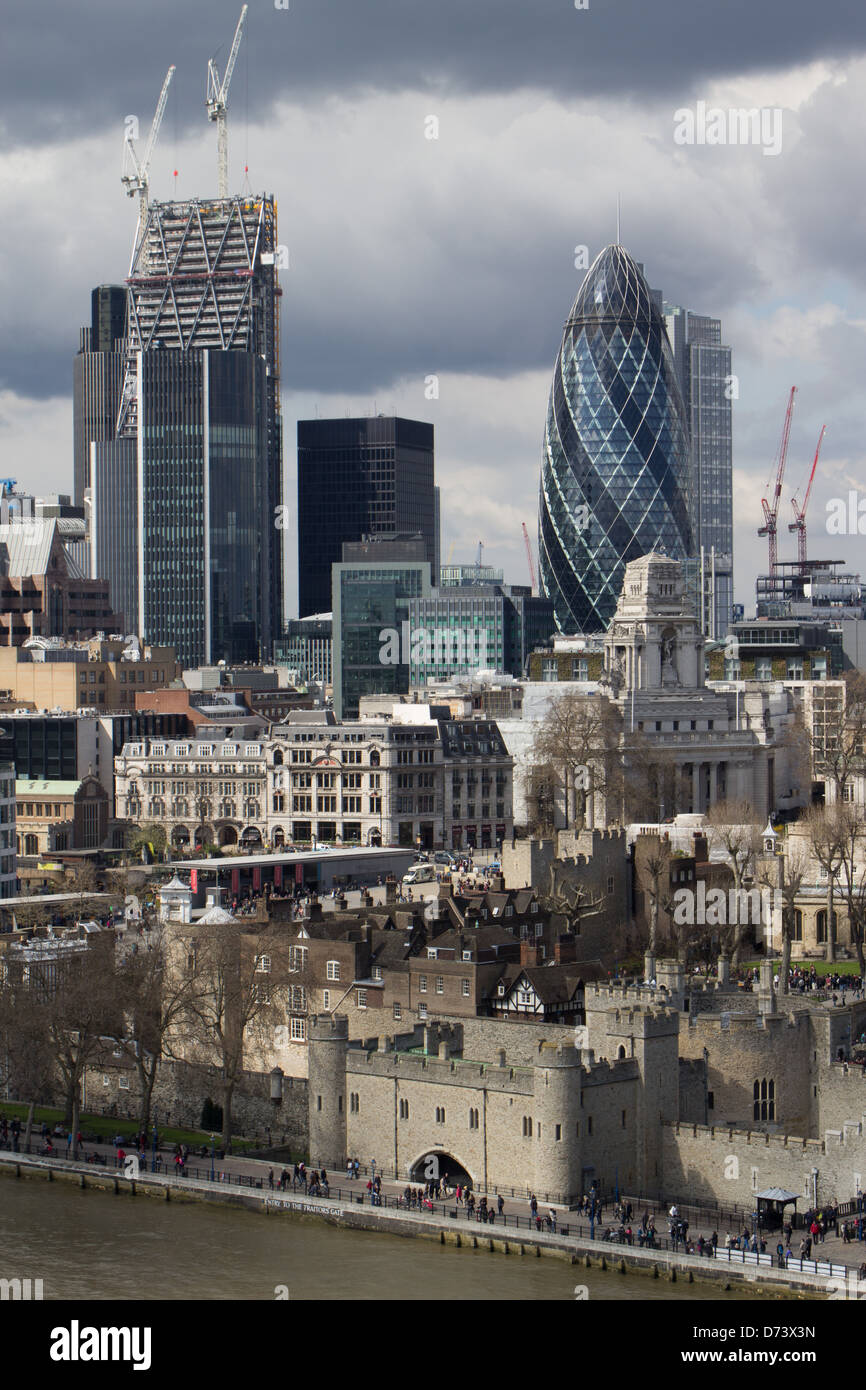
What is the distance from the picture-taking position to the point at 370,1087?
71.0 metres

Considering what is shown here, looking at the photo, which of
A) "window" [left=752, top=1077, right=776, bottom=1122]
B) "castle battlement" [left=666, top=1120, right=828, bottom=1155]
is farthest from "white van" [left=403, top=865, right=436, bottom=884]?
"castle battlement" [left=666, top=1120, right=828, bottom=1155]

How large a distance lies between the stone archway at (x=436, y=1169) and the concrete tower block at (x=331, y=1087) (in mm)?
2786

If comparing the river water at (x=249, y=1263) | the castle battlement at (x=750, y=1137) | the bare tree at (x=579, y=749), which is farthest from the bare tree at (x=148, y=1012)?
the bare tree at (x=579, y=749)

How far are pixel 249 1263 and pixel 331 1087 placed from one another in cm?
861

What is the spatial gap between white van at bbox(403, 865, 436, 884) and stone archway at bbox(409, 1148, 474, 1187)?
38.8m

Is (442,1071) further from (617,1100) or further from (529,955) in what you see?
(529,955)

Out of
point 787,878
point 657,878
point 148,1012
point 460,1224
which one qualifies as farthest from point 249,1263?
point 787,878

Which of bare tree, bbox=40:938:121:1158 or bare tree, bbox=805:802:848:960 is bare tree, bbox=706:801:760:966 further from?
bare tree, bbox=40:938:121:1158

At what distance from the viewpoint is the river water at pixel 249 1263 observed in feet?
200
